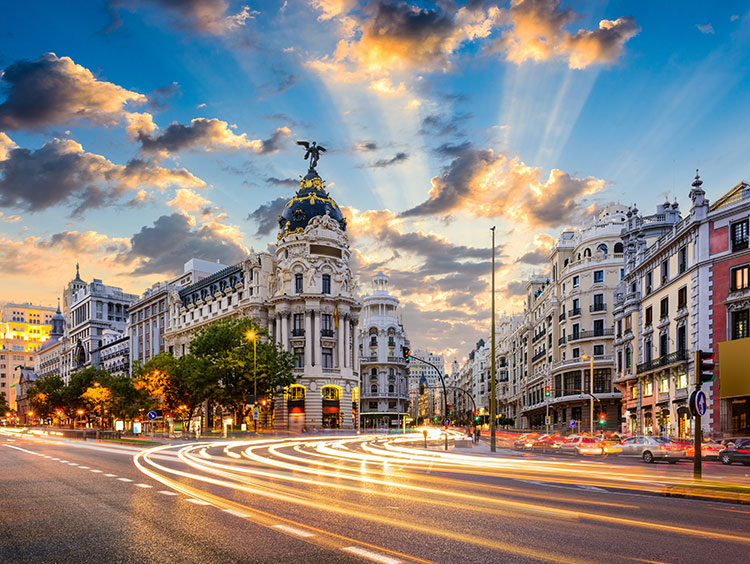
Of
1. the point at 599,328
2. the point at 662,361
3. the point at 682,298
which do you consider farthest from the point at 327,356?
the point at 682,298

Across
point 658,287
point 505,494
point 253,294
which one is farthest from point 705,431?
point 253,294

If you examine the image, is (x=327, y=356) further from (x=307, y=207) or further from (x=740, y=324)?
(x=740, y=324)

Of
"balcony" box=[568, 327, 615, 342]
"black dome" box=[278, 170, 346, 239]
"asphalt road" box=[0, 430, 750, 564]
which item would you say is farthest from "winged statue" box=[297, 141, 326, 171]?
"asphalt road" box=[0, 430, 750, 564]

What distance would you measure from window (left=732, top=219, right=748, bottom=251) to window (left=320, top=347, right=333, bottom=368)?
5769 centimetres

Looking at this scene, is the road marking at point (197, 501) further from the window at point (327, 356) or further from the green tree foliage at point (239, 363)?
the window at point (327, 356)

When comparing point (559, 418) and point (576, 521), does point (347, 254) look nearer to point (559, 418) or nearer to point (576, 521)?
point (559, 418)

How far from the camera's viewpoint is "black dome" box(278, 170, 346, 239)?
9575 centimetres

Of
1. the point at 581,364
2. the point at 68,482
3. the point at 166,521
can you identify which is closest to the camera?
the point at 166,521

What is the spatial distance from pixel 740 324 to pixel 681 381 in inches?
318

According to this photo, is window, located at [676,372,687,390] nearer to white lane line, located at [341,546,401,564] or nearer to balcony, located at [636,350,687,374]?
balcony, located at [636,350,687,374]

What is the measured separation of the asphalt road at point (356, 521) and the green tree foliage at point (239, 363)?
52.4 metres

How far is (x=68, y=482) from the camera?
19344mm

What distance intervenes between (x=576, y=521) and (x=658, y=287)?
47.2m

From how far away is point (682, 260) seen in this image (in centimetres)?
5025
